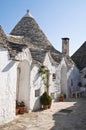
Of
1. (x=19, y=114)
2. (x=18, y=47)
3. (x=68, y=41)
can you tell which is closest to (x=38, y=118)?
(x=19, y=114)

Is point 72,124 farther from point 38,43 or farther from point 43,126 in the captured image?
point 38,43

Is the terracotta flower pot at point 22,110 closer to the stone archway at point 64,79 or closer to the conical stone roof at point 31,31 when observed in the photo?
the conical stone roof at point 31,31

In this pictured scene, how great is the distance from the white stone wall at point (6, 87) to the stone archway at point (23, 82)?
2437 millimetres

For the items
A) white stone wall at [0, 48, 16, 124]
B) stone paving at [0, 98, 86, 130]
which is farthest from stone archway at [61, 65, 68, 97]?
white stone wall at [0, 48, 16, 124]

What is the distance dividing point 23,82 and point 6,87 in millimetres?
3255

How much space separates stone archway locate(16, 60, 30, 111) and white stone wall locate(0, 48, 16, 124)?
8.00ft

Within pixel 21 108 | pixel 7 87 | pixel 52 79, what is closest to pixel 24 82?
pixel 21 108

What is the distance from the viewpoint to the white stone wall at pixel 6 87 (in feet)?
34.8

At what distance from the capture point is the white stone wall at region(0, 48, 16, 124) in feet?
34.8

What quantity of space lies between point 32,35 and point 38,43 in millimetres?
1168

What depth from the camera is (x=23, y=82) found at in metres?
14.2

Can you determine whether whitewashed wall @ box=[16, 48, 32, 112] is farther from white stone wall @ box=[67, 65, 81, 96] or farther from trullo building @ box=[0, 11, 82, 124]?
white stone wall @ box=[67, 65, 81, 96]

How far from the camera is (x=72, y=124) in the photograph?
439 inches

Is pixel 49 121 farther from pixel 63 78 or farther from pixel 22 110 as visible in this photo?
pixel 63 78
